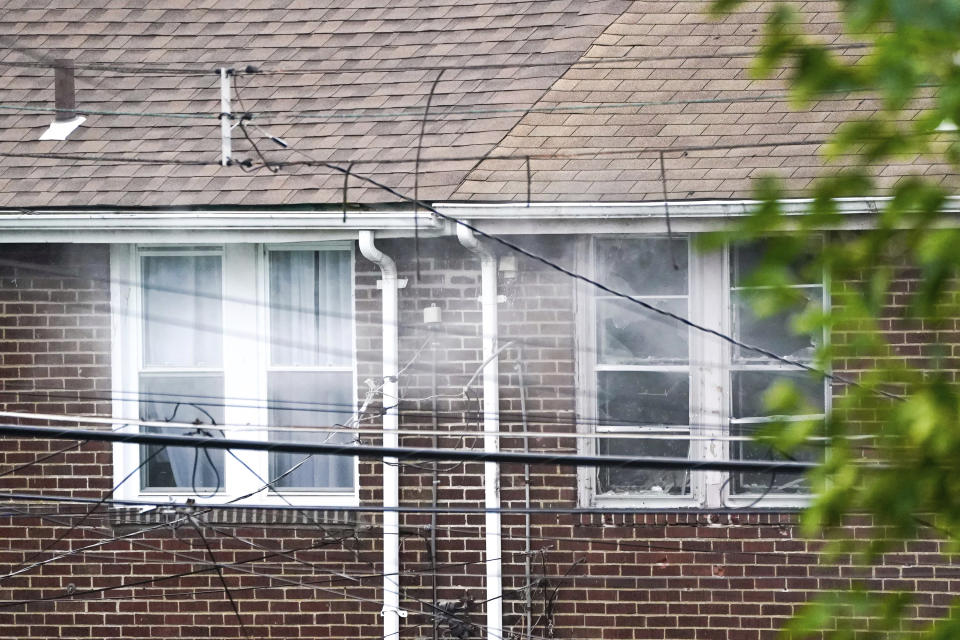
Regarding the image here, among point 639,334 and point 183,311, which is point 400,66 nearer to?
point 183,311

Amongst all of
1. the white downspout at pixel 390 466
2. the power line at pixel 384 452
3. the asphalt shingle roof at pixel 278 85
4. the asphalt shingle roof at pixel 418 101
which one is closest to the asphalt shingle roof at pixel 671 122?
the asphalt shingle roof at pixel 418 101

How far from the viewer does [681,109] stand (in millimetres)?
9258

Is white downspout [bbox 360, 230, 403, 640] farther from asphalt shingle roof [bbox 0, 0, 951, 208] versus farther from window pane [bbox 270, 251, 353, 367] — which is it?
asphalt shingle roof [bbox 0, 0, 951, 208]

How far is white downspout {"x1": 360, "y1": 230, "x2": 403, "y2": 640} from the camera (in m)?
8.87

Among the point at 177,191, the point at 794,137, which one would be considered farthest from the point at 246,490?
the point at 794,137

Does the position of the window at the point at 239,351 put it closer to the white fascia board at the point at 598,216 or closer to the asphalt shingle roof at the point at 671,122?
the white fascia board at the point at 598,216

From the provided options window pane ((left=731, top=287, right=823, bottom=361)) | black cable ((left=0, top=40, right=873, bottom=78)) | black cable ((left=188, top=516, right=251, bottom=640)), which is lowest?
black cable ((left=188, top=516, right=251, bottom=640))

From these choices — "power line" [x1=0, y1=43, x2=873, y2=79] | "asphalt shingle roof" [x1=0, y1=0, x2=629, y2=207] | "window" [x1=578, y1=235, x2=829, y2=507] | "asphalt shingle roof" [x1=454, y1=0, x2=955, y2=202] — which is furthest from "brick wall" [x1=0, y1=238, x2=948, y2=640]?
"power line" [x1=0, y1=43, x2=873, y2=79]

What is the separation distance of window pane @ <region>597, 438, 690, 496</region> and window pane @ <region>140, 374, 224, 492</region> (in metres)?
2.61

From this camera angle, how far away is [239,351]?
366 inches

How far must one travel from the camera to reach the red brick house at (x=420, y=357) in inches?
348

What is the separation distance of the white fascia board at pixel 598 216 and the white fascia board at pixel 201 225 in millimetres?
303

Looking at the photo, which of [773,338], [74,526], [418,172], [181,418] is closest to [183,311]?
[181,418]

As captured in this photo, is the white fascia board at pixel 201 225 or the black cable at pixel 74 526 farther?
the black cable at pixel 74 526
